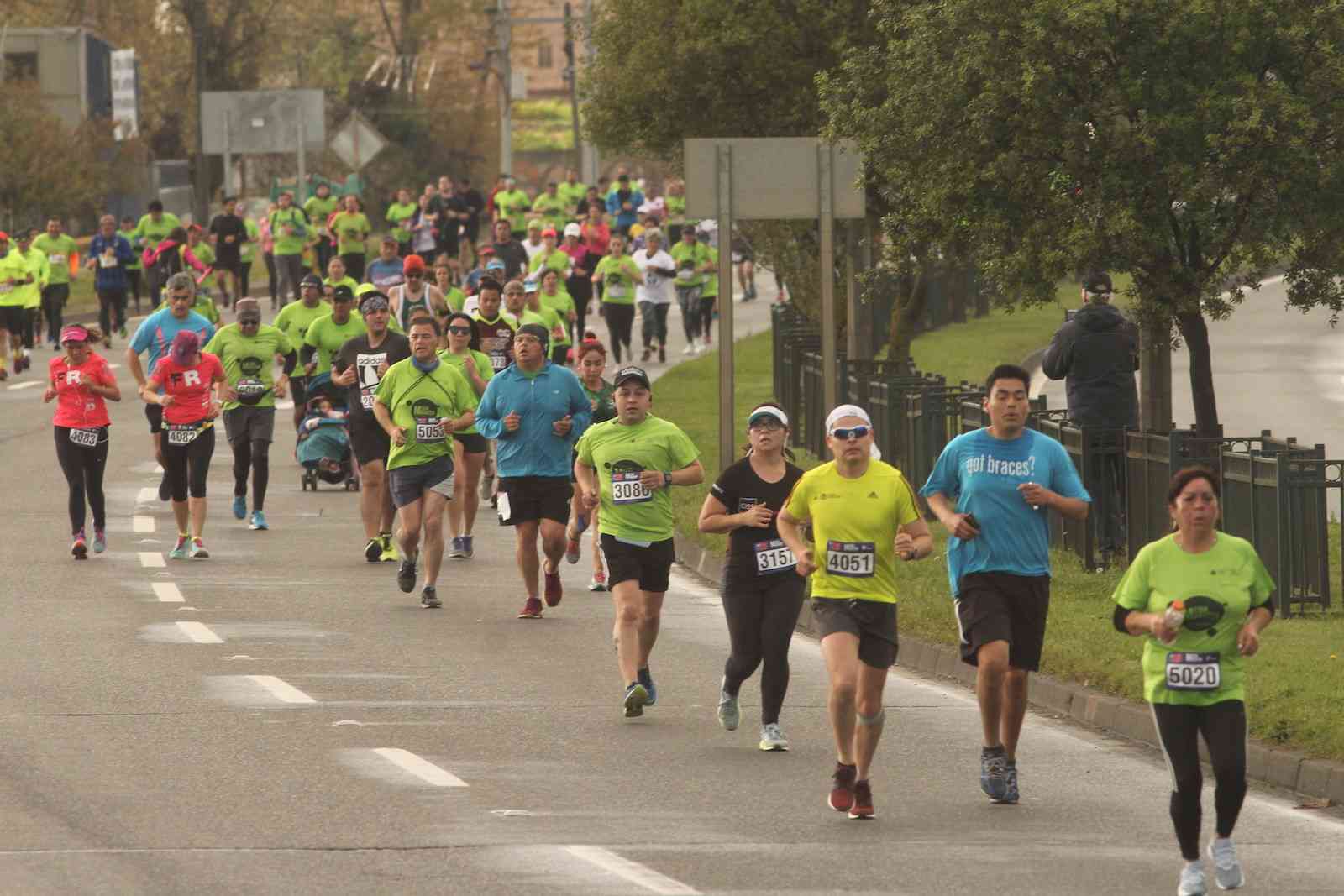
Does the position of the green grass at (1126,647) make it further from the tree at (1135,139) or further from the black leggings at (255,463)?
the black leggings at (255,463)

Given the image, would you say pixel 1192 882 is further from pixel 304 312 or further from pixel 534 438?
pixel 304 312

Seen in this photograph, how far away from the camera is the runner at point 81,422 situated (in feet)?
64.2

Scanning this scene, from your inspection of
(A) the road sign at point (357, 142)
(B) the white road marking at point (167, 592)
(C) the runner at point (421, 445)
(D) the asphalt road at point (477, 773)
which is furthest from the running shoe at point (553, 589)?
(A) the road sign at point (357, 142)

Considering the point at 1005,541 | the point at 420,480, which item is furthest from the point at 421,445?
the point at 1005,541

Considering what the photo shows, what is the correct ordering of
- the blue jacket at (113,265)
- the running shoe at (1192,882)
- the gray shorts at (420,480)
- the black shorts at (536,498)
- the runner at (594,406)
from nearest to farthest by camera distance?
the running shoe at (1192,882) < the black shorts at (536,498) < the runner at (594,406) < the gray shorts at (420,480) < the blue jacket at (113,265)

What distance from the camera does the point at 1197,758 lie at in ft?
29.9

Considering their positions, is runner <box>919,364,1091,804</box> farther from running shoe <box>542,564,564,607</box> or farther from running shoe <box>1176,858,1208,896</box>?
running shoe <box>542,564,564,607</box>

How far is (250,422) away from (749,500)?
32.2 feet

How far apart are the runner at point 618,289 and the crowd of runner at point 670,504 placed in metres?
10.2

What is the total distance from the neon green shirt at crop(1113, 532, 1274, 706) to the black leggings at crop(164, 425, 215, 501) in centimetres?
1129

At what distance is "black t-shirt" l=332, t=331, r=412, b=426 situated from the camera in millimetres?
19078

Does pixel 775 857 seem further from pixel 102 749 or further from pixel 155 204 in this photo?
pixel 155 204

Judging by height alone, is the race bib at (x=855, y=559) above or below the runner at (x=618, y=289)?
below

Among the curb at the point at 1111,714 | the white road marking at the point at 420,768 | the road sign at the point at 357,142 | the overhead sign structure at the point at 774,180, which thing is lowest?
the curb at the point at 1111,714
